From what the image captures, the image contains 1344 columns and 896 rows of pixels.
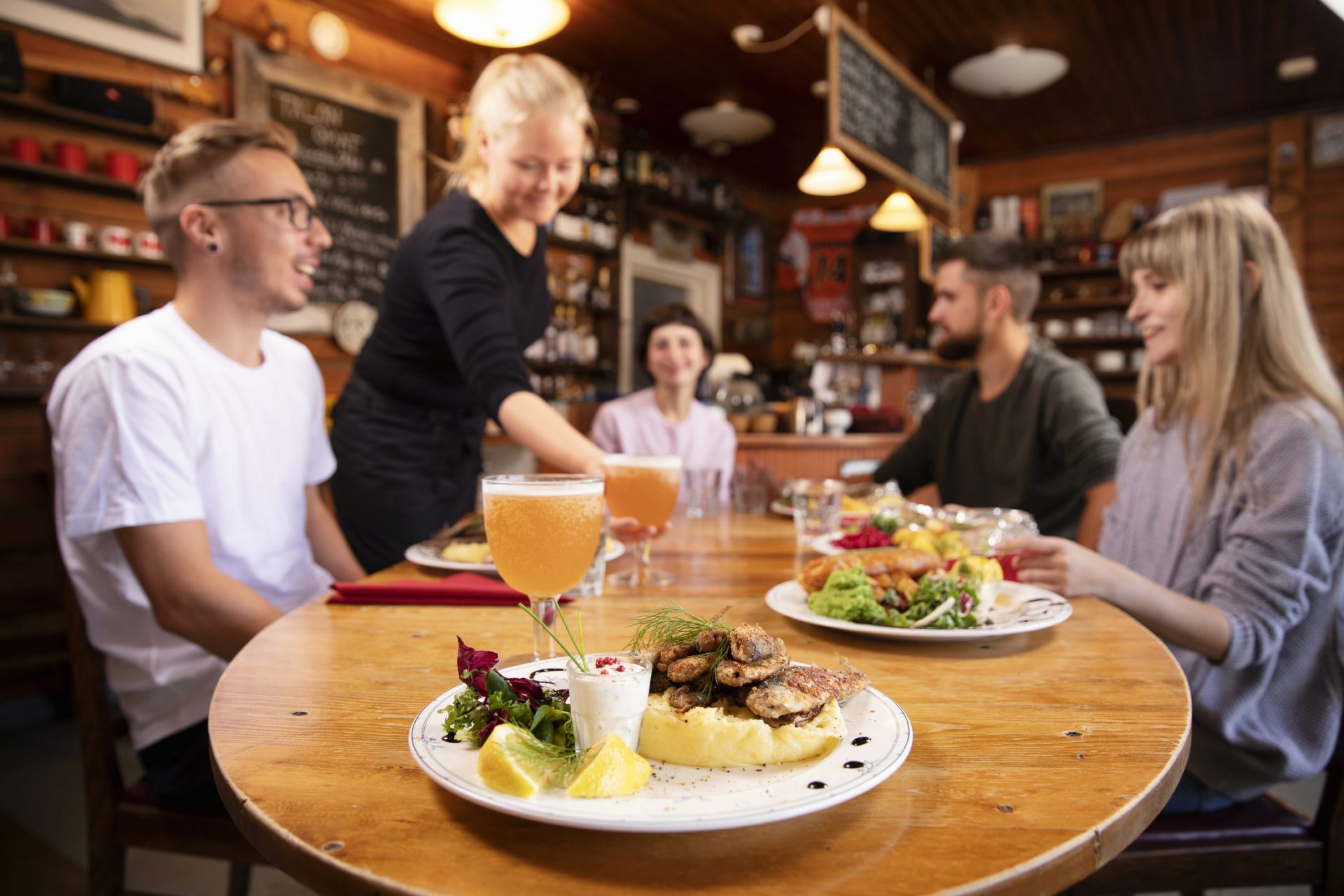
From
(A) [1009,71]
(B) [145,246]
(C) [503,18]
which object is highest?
(A) [1009,71]

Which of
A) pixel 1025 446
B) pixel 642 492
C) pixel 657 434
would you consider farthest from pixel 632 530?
pixel 657 434

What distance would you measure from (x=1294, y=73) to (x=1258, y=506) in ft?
20.7

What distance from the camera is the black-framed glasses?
5.27ft

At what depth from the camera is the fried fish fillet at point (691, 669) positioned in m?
0.63

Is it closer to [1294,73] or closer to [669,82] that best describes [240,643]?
[669,82]

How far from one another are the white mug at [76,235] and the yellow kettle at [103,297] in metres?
0.12

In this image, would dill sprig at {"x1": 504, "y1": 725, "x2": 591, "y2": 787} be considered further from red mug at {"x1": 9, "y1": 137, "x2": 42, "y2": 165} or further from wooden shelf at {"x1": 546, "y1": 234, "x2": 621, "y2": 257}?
wooden shelf at {"x1": 546, "y1": 234, "x2": 621, "y2": 257}

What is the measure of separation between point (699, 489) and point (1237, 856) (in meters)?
1.26

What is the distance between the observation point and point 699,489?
2.14 m

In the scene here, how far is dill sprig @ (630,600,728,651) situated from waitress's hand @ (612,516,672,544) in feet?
1.47

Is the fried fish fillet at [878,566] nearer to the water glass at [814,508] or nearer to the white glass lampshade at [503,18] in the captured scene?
the water glass at [814,508]

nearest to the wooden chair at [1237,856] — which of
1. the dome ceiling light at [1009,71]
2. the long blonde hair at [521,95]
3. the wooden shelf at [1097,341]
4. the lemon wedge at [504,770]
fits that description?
the lemon wedge at [504,770]

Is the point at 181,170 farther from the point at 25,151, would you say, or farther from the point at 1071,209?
the point at 1071,209

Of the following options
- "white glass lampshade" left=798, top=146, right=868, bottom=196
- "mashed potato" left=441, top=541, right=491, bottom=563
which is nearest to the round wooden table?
"mashed potato" left=441, top=541, right=491, bottom=563
